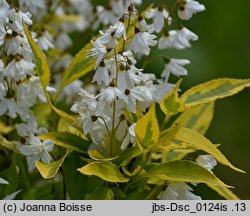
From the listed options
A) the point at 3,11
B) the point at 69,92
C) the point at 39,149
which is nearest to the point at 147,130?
the point at 39,149

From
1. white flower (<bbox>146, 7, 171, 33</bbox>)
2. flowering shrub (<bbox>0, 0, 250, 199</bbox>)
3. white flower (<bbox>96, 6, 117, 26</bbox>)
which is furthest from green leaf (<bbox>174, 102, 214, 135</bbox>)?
white flower (<bbox>96, 6, 117, 26</bbox>)

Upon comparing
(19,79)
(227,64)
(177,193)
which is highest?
(19,79)

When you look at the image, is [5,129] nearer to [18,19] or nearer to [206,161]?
[18,19]

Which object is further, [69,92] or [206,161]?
[69,92]

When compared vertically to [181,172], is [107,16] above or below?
above

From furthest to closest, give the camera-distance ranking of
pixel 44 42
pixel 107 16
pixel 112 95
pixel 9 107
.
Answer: pixel 107 16
pixel 44 42
pixel 9 107
pixel 112 95

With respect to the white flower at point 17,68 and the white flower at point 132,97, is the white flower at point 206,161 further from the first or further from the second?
the white flower at point 17,68

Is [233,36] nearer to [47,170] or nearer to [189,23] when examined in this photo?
[189,23]
